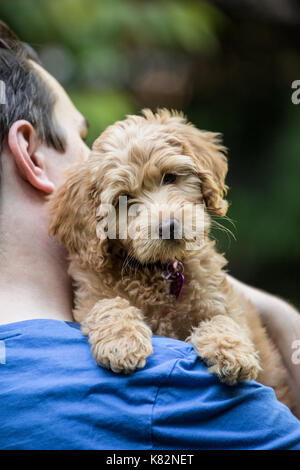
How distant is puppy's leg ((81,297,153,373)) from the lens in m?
2.22

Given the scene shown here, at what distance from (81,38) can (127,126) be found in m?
3.92

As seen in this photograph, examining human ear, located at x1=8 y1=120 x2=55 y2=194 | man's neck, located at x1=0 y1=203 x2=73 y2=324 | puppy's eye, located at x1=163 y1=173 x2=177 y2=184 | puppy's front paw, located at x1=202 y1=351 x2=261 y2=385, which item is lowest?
puppy's front paw, located at x1=202 y1=351 x2=261 y2=385

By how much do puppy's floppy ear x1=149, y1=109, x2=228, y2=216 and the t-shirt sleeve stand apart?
3.22 ft

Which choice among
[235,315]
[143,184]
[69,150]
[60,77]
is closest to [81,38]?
[60,77]

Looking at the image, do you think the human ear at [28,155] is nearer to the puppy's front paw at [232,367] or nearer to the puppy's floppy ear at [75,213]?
the puppy's floppy ear at [75,213]

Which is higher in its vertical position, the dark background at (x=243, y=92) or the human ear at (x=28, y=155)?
the dark background at (x=243, y=92)

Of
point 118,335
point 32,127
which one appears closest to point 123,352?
point 118,335

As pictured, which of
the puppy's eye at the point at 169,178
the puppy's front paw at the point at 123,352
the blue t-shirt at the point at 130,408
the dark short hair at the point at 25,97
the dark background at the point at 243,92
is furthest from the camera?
the dark background at the point at 243,92

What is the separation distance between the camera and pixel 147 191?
9.25 feet

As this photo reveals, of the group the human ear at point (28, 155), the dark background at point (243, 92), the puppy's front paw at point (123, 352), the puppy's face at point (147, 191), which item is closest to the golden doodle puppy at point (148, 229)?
the puppy's face at point (147, 191)

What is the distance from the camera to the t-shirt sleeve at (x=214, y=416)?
82.4 inches

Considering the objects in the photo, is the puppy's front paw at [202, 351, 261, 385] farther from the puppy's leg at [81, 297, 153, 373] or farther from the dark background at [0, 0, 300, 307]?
the dark background at [0, 0, 300, 307]

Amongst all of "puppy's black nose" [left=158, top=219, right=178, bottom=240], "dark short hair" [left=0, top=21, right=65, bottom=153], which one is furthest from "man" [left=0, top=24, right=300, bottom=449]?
"dark short hair" [left=0, top=21, right=65, bottom=153]

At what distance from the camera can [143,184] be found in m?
2.82
